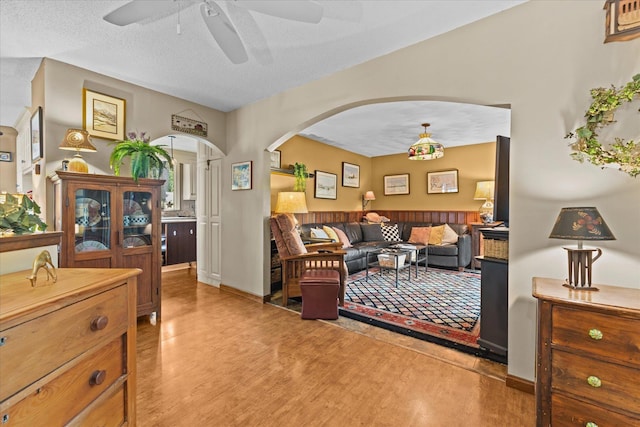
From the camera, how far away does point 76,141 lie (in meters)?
2.61

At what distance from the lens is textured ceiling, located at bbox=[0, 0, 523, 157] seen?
2.00 m

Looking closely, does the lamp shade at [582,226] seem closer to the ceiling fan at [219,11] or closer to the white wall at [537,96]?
the white wall at [537,96]

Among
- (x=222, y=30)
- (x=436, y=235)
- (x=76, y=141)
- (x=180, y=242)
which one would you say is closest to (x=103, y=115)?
(x=76, y=141)

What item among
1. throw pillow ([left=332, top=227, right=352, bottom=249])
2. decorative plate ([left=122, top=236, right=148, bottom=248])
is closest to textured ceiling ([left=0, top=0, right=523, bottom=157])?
A: decorative plate ([left=122, top=236, right=148, bottom=248])

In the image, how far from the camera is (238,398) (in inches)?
72.4

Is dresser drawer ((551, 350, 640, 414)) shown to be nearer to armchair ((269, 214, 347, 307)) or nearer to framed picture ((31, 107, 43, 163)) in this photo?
armchair ((269, 214, 347, 307))

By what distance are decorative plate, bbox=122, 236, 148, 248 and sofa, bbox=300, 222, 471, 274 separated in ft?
7.83

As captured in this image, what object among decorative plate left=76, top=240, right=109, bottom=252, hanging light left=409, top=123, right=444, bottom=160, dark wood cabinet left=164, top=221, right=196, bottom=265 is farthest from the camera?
dark wood cabinet left=164, top=221, right=196, bottom=265

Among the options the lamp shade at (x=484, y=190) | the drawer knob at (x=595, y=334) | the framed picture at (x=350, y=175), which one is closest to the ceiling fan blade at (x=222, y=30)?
the drawer knob at (x=595, y=334)

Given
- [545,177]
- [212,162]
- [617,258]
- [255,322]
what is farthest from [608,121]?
[212,162]

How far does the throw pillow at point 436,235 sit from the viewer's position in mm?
5711

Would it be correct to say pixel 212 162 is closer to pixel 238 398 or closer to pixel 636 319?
pixel 238 398

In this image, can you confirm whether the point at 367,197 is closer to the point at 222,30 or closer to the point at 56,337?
the point at 222,30

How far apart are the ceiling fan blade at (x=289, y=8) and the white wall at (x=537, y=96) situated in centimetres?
97
